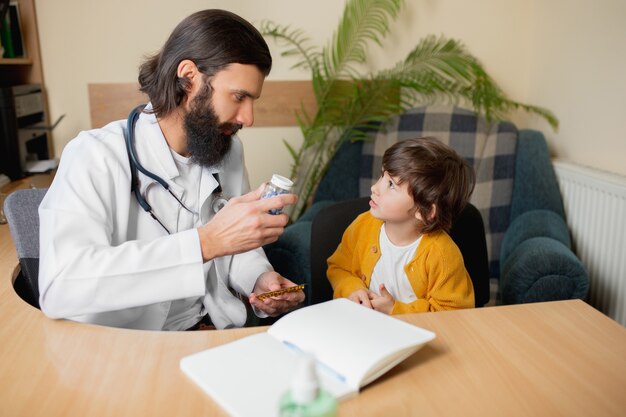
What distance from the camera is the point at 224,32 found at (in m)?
1.63

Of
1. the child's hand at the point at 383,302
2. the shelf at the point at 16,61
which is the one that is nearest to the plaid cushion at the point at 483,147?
the child's hand at the point at 383,302

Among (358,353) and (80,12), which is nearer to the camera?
(358,353)

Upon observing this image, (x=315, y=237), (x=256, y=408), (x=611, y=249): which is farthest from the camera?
(x=611, y=249)

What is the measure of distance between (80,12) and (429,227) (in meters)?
2.41

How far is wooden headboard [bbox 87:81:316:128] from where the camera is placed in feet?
10.4

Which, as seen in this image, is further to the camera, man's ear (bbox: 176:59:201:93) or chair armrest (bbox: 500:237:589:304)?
chair armrest (bbox: 500:237:589:304)

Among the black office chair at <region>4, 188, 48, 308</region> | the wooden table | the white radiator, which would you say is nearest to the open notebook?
the wooden table

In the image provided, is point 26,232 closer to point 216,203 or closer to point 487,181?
point 216,203

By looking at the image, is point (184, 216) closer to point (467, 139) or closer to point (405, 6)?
point (467, 139)

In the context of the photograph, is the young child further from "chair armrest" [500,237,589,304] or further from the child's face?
"chair armrest" [500,237,589,304]

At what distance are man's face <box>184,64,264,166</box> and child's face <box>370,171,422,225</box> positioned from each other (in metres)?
0.48

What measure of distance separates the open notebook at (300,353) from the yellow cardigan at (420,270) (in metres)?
0.61

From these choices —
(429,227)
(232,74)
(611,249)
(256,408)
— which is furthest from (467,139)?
(256,408)

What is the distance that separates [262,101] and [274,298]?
6.13 ft
